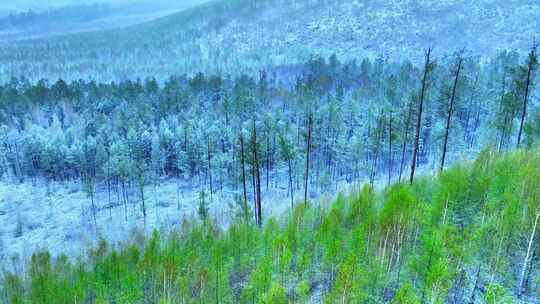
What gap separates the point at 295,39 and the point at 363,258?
134 meters

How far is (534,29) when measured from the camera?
119m

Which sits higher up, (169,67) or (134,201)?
(169,67)

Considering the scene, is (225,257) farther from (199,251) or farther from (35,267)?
(35,267)

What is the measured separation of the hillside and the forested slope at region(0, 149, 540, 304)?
99.1 meters

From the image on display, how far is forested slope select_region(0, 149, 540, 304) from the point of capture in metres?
24.6

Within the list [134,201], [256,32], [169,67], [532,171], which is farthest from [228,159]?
[256,32]

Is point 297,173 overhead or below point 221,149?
→ below

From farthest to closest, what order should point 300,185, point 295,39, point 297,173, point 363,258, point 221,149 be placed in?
point 295,39 → point 221,149 → point 297,173 → point 300,185 → point 363,258

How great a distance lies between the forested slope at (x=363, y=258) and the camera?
80.7 ft

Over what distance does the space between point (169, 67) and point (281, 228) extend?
119899 mm

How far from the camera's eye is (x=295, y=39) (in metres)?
153

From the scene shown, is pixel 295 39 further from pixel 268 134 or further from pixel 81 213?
pixel 81 213

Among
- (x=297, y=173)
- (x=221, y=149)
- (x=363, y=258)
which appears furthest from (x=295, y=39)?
(x=363, y=258)

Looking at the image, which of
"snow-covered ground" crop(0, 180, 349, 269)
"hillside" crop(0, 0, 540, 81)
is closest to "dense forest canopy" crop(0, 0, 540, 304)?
"snow-covered ground" crop(0, 180, 349, 269)
